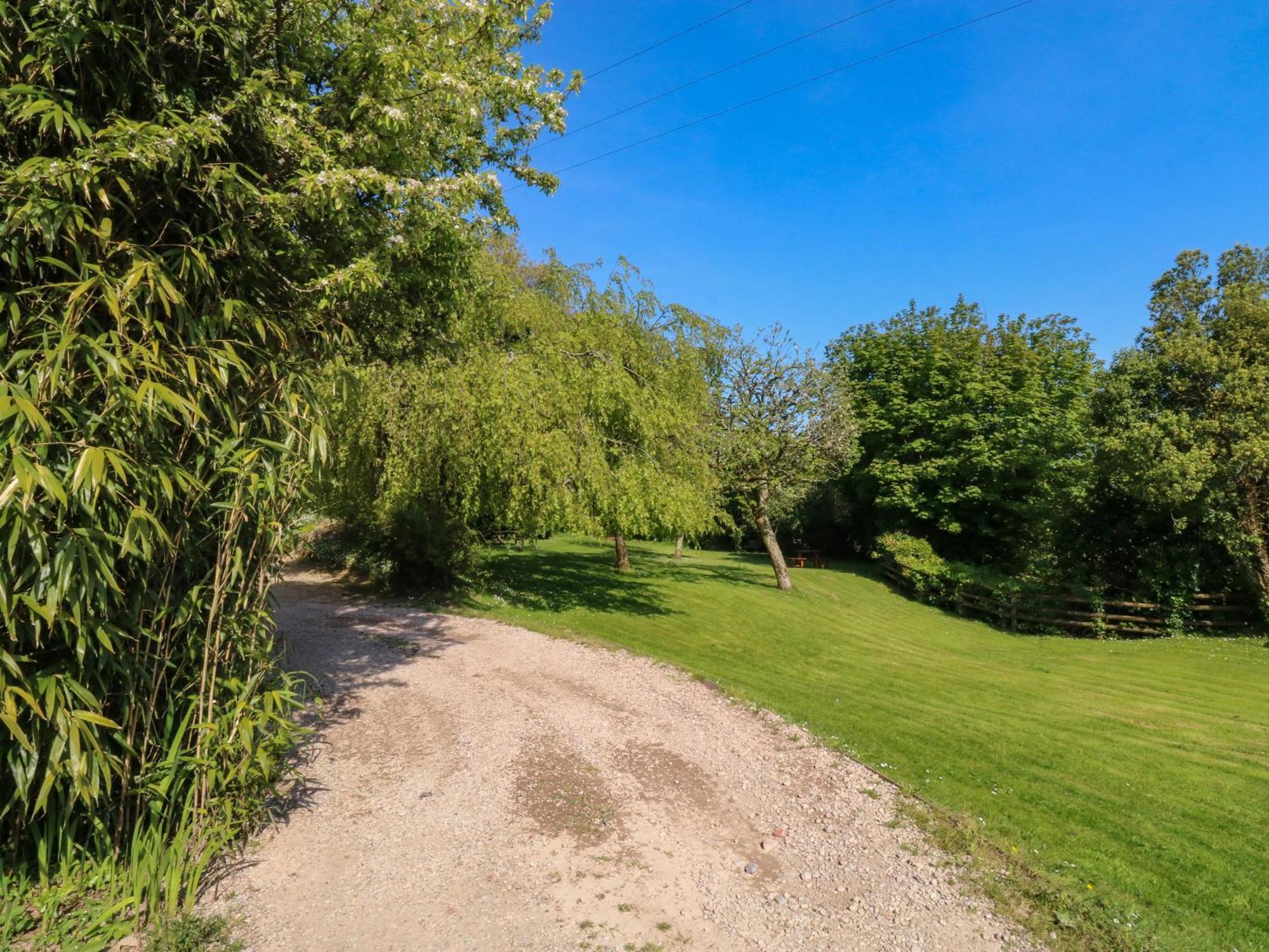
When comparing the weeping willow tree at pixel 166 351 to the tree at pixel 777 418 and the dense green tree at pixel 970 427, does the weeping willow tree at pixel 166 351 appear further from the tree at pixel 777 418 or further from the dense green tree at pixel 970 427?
the dense green tree at pixel 970 427

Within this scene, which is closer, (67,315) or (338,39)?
(67,315)

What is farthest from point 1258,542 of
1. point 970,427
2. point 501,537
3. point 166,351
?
point 166,351

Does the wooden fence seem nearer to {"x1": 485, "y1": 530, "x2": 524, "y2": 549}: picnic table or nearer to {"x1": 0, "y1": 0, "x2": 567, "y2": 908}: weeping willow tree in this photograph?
{"x1": 485, "y1": 530, "x2": 524, "y2": 549}: picnic table

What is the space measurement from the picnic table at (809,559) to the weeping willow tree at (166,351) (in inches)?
1109

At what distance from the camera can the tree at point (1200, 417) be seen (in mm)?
14898

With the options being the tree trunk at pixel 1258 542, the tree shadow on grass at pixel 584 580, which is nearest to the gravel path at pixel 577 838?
the tree shadow on grass at pixel 584 580

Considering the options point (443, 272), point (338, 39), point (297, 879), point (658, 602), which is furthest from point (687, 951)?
point (658, 602)

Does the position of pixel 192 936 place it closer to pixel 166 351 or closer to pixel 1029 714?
pixel 166 351

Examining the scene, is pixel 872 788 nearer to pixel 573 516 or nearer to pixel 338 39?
pixel 573 516

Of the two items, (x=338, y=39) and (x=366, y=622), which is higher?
(x=338, y=39)

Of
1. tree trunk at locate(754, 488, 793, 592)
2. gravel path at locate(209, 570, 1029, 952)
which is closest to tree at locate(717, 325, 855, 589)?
tree trunk at locate(754, 488, 793, 592)

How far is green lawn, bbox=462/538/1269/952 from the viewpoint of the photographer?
437 centimetres

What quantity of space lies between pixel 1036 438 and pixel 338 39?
2687cm

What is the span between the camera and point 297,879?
3.87 m
